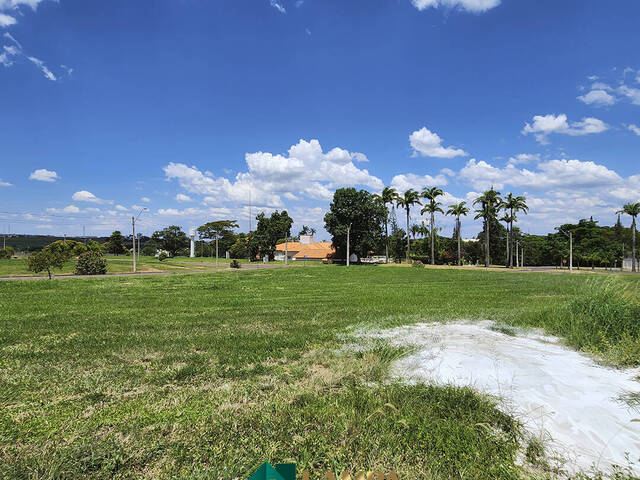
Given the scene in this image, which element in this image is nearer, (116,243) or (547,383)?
(547,383)

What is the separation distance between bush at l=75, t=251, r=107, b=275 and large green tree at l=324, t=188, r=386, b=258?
125ft

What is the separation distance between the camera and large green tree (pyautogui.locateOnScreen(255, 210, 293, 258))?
75.0 meters

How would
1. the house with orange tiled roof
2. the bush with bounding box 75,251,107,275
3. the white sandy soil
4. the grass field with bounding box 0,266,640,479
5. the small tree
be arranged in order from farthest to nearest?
the house with orange tiled roof
the bush with bounding box 75,251,107,275
the small tree
the white sandy soil
the grass field with bounding box 0,266,640,479

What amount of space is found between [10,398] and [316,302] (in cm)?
1007

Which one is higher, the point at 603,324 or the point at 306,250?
the point at 306,250

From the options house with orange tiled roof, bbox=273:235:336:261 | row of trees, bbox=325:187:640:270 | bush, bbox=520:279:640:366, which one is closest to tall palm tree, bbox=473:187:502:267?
row of trees, bbox=325:187:640:270

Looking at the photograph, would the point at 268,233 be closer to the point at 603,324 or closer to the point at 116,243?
the point at 116,243

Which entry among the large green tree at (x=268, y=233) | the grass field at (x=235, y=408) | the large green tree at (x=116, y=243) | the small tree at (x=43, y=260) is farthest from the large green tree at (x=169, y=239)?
the grass field at (x=235, y=408)

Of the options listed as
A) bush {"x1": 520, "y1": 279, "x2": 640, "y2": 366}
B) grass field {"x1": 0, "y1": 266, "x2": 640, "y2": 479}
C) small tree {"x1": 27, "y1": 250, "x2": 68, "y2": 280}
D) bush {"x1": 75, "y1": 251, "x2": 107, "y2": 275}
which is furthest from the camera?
bush {"x1": 75, "y1": 251, "x2": 107, "y2": 275}

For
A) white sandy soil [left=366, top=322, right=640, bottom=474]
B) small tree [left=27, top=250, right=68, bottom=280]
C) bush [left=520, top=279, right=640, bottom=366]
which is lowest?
white sandy soil [left=366, top=322, right=640, bottom=474]

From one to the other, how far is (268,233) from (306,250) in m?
12.7

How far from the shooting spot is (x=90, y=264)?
1170 inches

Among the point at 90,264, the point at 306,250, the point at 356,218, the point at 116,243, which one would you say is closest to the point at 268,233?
the point at 306,250

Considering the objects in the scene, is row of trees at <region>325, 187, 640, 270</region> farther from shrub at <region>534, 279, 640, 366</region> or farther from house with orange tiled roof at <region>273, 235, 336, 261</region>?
shrub at <region>534, 279, 640, 366</region>
